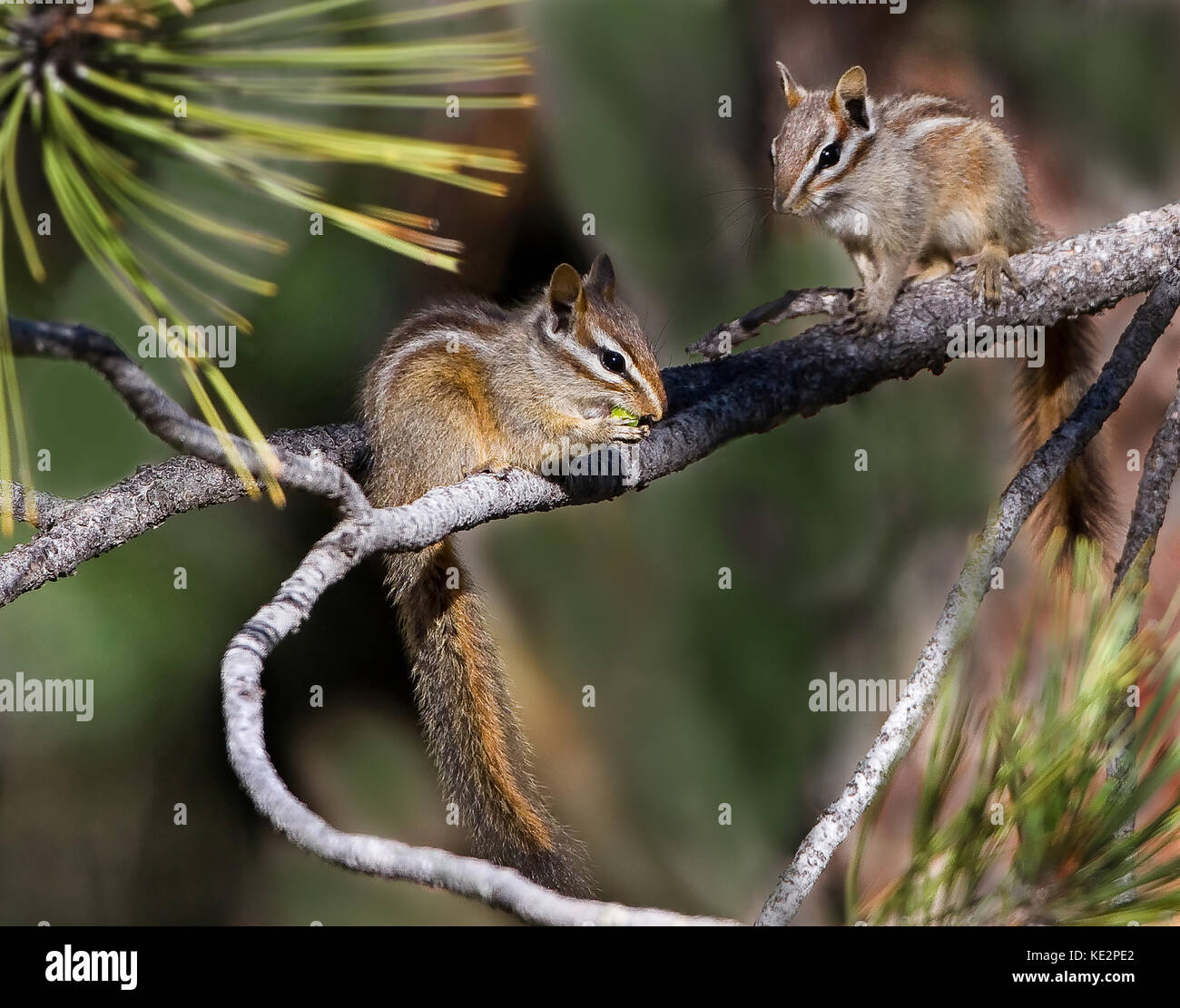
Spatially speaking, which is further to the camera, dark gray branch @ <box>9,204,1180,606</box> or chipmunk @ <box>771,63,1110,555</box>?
chipmunk @ <box>771,63,1110,555</box>

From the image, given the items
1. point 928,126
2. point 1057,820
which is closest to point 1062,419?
point 928,126

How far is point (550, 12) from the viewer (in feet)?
4.96

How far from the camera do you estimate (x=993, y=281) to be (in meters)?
1.31

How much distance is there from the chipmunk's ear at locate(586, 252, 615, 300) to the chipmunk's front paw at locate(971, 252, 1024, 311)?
49 cm

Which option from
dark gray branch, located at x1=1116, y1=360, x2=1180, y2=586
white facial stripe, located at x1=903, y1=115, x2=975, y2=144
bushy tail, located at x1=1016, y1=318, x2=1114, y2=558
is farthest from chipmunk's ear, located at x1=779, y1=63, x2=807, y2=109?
dark gray branch, located at x1=1116, y1=360, x2=1180, y2=586

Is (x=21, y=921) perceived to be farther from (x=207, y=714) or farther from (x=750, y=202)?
(x=750, y=202)

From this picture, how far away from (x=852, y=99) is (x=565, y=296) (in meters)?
0.52

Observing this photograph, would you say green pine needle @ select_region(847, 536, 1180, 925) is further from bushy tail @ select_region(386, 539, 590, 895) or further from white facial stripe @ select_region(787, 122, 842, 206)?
white facial stripe @ select_region(787, 122, 842, 206)

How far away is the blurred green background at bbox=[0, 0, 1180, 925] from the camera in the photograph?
5.08 ft

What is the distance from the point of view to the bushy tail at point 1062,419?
54.9 inches

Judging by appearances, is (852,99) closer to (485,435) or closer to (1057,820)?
(485,435)

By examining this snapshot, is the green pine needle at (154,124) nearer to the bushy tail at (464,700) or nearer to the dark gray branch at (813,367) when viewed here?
the dark gray branch at (813,367)

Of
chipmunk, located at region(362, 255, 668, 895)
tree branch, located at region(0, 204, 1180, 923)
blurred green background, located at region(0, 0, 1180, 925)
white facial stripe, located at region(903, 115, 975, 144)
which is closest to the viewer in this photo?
tree branch, located at region(0, 204, 1180, 923)

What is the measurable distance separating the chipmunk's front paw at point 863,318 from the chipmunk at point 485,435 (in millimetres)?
313
